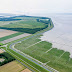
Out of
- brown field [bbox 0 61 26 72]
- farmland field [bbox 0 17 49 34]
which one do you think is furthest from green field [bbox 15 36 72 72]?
farmland field [bbox 0 17 49 34]

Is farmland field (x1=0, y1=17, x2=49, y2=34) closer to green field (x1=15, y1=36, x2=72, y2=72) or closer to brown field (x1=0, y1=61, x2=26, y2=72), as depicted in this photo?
green field (x1=15, y1=36, x2=72, y2=72)

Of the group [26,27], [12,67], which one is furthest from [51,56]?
[26,27]

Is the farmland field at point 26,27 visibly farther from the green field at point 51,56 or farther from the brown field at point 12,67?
the brown field at point 12,67

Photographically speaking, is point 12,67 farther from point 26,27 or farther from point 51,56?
point 26,27

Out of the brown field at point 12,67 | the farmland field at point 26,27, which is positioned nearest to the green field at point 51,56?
the brown field at point 12,67

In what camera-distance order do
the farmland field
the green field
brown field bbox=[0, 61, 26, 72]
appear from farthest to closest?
the farmland field → the green field → brown field bbox=[0, 61, 26, 72]

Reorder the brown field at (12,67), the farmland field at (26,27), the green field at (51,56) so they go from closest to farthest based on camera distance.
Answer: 1. the brown field at (12,67)
2. the green field at (51,56)
3. the farmland field at (26,27)

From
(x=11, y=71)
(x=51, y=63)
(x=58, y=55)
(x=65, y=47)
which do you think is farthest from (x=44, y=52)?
(x=11, y=71)

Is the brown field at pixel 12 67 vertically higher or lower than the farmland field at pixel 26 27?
lower
